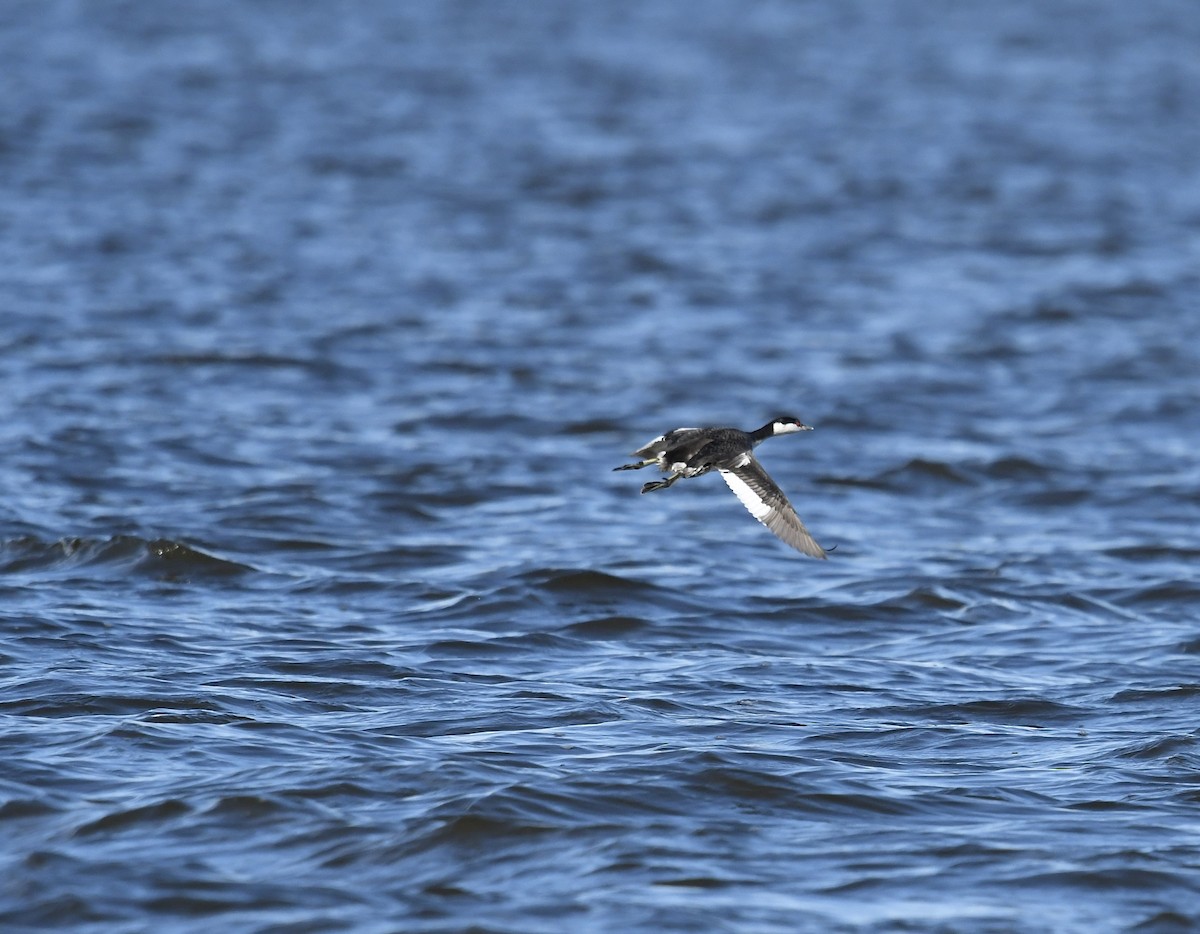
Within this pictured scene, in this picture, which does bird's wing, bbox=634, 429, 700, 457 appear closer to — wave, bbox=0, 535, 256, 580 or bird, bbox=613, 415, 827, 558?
bird, bbox=613, 415, 827, 558

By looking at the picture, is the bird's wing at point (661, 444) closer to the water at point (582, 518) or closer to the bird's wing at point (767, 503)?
the bird's wing at point (767, 503)

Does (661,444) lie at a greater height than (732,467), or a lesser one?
greater

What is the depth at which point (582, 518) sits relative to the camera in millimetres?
11914

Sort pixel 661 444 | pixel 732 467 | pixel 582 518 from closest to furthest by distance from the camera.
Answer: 1. pixel 661 444
2. pixel 732 467
3. pixel 582 518

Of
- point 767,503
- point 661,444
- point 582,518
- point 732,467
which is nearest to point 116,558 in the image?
point 582,518

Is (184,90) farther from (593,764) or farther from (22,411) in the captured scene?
(593,764)

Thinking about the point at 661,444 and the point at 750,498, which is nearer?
the point at 661,444

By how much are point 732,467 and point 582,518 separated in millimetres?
3282

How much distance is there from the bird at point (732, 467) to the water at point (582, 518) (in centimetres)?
73

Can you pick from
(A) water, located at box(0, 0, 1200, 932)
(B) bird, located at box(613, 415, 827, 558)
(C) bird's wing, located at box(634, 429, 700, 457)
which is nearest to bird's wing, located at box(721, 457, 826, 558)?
(B) bird, located at box(613, 415, 827, 558)

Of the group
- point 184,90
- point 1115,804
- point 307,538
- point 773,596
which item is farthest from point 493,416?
point 184,90

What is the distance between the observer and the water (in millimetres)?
6547

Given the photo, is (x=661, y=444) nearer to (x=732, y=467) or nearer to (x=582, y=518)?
(x=732, y=467)

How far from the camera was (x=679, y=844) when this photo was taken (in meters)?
6.62
